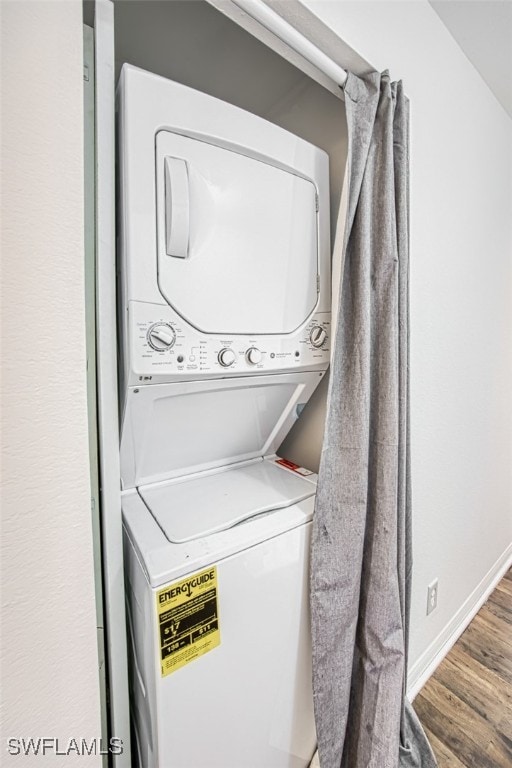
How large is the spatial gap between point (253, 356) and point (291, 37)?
83 cm

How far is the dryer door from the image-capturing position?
32.9 inches

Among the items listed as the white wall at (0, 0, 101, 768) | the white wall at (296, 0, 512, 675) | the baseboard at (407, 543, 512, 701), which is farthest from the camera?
the baseboard at (407, 543, 512, 701)

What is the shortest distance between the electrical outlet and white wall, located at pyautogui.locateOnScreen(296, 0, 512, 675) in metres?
0.04

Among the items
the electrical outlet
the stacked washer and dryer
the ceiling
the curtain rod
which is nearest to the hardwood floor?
the electrical outlet

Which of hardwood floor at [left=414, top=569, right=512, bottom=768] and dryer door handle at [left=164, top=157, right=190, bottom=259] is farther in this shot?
hardwood floor at [left=414, top=569, right=512, bottom=768]

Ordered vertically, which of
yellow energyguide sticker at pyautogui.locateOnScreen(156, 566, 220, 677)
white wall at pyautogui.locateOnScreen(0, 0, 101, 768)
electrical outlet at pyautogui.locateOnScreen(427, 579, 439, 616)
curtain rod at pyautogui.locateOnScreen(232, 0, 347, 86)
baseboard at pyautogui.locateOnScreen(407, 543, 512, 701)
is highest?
curtain rod at pyautogui.locateOnScreen(232, 0, 347, 86)

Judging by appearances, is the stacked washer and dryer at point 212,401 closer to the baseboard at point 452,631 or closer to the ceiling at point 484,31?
the baseboard at point 452,631

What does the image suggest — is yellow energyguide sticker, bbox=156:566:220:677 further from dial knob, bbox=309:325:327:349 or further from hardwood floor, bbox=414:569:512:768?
hardwood floor, bbox=414:569:512:768

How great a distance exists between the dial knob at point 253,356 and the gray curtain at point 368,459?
252 mm

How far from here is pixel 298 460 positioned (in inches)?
60.2

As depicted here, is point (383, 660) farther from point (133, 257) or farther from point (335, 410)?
point (133, 257)

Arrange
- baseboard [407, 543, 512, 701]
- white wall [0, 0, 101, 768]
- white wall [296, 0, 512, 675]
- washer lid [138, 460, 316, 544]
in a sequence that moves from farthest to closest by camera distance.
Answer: baseboard [407, 543, 512, 701], white wall [296, 0, 512, 675], washer lid [138, 460, 316, 544], white wall [0, 0, 101, 768]

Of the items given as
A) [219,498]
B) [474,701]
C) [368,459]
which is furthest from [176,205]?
[474,701]

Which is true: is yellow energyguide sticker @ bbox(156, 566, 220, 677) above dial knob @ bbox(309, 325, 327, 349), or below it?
below
